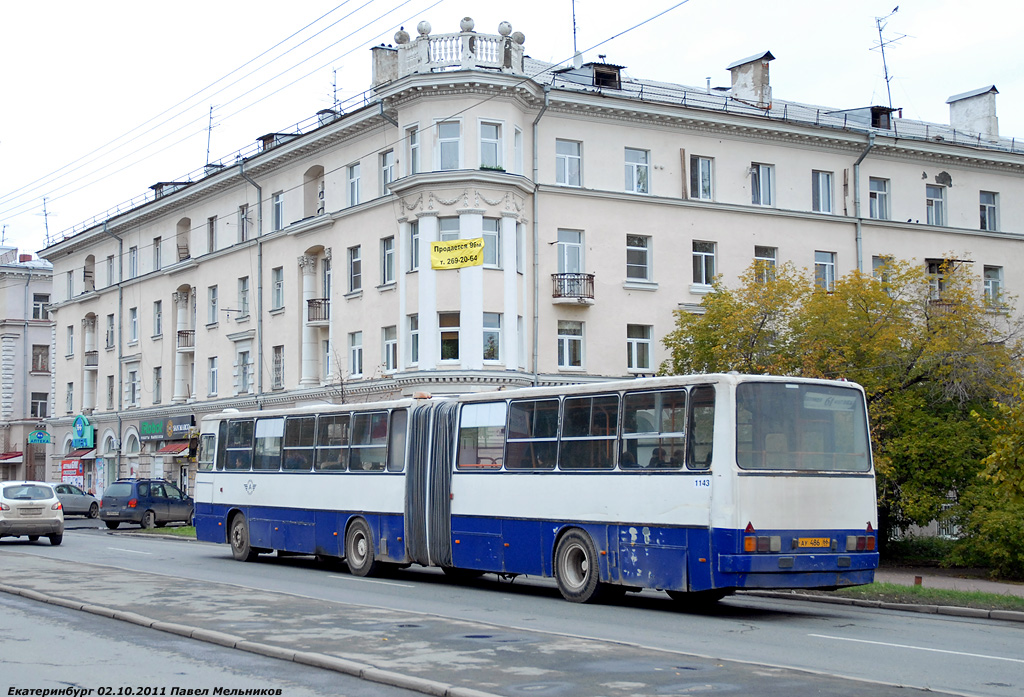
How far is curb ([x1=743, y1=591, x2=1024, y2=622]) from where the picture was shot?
15625mm

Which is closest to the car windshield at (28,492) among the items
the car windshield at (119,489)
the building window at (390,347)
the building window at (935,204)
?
the car windshield at (119,489)

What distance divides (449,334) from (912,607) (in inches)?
938

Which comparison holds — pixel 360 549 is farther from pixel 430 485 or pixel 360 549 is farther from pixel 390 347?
pixel 390 347

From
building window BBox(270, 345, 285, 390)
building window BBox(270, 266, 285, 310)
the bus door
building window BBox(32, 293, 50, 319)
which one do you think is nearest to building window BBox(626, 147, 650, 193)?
building window BBox(270, 266, 285, 310)

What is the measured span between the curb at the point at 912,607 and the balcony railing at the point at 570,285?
22244 mm

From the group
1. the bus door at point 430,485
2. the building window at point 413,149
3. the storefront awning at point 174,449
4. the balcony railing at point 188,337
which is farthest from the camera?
the storefront awning at point 174,449

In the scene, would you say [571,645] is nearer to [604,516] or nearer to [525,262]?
[604,516]

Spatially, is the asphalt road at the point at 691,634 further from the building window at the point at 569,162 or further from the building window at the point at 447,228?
the building window at the point at 569,162

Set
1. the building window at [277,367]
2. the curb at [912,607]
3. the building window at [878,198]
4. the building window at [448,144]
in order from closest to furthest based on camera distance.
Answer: the curb at [912,607]
the building window at [448,144]
the building window at [878,198]
the building window at [277,367]

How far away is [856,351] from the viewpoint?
26328 mm

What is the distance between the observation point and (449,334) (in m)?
39.0

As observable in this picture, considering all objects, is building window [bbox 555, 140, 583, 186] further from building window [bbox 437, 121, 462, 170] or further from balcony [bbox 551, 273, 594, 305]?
building window [bbox 437, 121, 462, 170]

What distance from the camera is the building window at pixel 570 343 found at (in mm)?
40938

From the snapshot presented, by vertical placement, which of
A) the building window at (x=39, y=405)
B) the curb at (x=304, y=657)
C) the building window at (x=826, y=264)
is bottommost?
the curb at (x=304, y=657)
